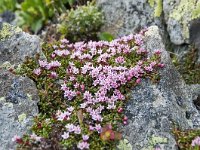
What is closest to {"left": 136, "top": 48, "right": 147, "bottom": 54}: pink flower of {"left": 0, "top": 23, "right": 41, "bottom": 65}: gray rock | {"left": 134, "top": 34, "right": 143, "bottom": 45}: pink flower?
{"left": 134, "top": 34, "right": 143, "bottom": 45}: pink flower

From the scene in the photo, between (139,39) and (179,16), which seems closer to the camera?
(139,39)

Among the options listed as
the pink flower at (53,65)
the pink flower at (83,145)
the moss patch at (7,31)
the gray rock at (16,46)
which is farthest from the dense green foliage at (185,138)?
the moss patch at (7,31)

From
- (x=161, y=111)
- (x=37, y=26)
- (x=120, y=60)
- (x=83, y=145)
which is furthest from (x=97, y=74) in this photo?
(x=37, y=26)

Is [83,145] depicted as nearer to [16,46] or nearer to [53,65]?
[53,65]

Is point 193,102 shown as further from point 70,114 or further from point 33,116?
point 33,116

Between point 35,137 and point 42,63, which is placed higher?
point 42,63

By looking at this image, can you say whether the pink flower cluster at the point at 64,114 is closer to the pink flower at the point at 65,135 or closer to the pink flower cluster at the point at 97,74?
the pink flower cluster at the point at 97,74

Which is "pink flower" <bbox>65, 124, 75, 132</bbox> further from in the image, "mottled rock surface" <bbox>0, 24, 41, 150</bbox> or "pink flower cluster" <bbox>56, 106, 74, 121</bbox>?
"mottled rock surface" <bbox>0, 24, 41, 150</bbox>
